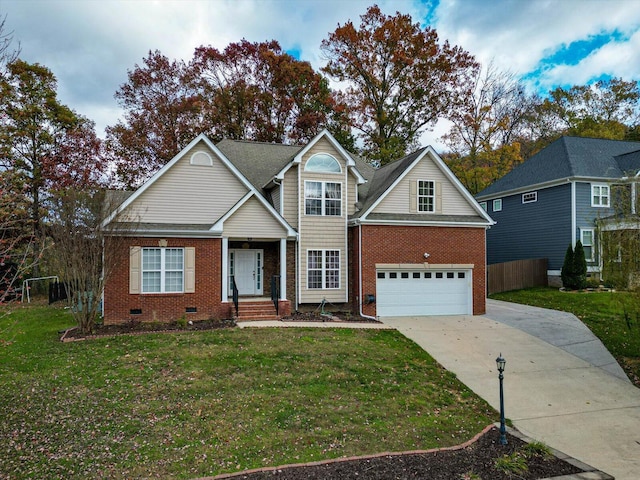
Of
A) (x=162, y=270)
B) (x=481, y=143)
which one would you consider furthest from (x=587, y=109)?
(x=162, y=270)

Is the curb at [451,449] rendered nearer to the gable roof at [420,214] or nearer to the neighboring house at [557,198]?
the gable roof at [420,214]

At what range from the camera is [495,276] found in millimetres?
22719

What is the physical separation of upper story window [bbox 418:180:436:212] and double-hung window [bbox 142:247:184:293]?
9236 millimetres

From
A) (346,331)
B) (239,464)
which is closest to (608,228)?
(346,331)

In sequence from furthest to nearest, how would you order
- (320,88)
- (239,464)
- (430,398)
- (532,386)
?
1. (320,88)
2. (532,386)
3. (430,398)
4. (239,464)

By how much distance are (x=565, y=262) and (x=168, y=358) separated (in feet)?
64.3

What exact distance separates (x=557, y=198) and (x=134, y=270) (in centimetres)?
2124

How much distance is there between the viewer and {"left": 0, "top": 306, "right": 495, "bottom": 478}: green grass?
6.26 metres

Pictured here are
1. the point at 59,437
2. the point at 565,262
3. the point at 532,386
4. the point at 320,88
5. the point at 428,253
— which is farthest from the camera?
the point at 320,88

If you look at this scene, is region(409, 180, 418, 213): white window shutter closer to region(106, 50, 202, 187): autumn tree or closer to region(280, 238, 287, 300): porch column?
region(280, 238, 287, 300): porch column

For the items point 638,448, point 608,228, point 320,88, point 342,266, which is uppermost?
point 320,88

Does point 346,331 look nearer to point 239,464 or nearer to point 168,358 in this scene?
point 168,358

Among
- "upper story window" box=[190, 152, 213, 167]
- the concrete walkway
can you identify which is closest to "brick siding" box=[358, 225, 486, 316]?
the concrete walkway

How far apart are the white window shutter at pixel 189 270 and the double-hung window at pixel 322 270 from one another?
13.8ft
